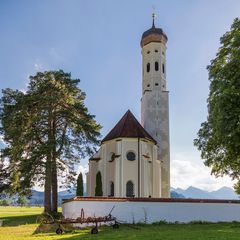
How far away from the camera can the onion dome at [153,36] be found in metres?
49.9

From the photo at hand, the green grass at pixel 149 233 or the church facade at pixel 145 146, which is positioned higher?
the church facade at pixel 145 146

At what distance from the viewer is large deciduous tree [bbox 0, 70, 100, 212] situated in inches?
1260

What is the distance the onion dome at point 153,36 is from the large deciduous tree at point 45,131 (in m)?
16.9

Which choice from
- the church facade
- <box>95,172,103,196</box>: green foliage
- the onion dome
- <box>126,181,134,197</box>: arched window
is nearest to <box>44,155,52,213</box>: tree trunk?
<box>95,172,103,196</box>: green foliage

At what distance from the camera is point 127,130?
41.1m

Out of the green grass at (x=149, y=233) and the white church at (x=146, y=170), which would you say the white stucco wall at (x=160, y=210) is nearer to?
the white church at (x=146, y=170)

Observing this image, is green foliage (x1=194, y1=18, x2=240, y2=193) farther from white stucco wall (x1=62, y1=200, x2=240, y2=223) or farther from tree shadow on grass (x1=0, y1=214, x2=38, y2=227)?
tree shadow on grass (x1=0, y1=214, x2=38, y2=227)

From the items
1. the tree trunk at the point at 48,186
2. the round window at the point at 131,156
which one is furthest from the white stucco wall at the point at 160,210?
the round window at the point at 131,156

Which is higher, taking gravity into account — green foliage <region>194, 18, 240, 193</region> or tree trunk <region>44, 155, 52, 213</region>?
Result: green foliage <region>194, 18, 240, 193</region>

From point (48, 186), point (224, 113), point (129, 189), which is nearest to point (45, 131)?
point (48, 186)

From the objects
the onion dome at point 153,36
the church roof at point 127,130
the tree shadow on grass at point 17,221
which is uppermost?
the onion dome at point 153,36

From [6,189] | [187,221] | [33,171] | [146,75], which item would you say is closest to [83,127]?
[33,171]

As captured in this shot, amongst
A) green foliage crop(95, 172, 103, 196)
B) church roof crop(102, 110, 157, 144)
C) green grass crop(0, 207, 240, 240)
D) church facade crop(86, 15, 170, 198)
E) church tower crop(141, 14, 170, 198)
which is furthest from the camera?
church tower crop(141, 14, 170, 198)

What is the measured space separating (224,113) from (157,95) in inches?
975
